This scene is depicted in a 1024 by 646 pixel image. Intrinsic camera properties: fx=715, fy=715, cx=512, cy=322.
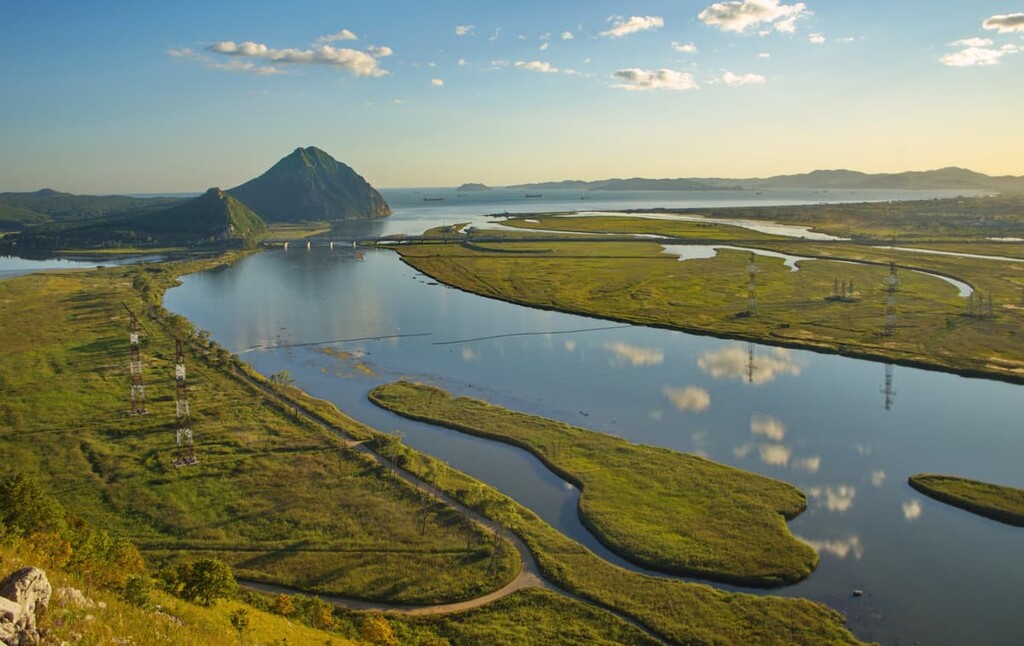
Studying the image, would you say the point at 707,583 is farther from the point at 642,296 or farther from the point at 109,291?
the point at 109,291

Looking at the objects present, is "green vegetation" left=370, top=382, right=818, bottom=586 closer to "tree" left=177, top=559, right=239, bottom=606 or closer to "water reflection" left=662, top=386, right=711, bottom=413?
"water reflection" left=662, top=386, right=711, bottom=413

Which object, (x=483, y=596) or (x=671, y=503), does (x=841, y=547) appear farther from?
(x=483, y=596)

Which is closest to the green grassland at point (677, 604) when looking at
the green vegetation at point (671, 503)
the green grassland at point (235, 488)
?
the green vegetation at point (671, 503)

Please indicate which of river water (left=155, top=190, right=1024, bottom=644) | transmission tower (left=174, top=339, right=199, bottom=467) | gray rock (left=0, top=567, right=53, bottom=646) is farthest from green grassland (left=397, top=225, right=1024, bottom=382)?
gray rock (left=0, top=567, right=53, bottom=646)

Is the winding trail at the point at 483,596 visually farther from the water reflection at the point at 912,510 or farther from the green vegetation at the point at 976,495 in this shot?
the green vegetation at the point at 976,495

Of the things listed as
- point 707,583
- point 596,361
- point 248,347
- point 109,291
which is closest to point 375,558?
point 707,583
